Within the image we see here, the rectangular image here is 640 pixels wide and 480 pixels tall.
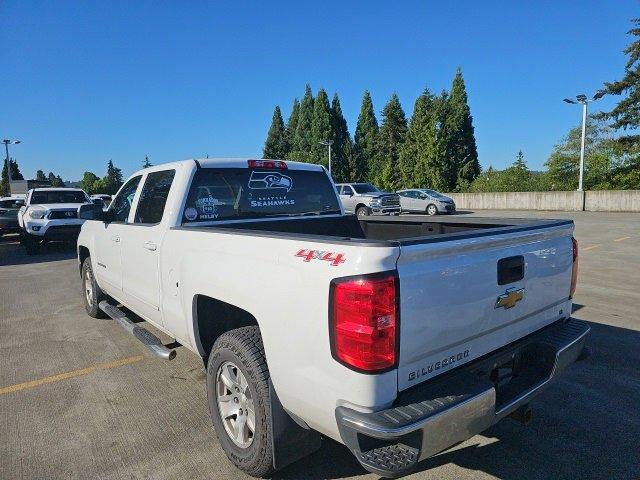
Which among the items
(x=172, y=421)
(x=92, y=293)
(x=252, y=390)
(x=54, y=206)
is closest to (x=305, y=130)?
(x=54, y=206)

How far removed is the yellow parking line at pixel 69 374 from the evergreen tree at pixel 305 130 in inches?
2250

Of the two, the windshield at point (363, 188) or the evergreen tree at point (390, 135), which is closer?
the windshield at point (363, 188)

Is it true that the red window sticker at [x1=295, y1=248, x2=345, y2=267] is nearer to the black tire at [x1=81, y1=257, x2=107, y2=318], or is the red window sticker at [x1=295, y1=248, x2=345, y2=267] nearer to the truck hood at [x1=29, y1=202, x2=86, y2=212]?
the black tire at [x1=81, y1=257, x2=107, y2=318]

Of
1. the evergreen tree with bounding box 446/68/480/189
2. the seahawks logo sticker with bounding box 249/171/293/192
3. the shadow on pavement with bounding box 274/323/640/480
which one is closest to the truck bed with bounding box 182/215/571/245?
the seahawks logo sticker with bounding box 249/171/293/192

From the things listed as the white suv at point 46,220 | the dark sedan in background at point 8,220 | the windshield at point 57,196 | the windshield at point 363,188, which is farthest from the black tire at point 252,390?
the windshield at point 363,188

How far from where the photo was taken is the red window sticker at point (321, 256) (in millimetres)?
1941

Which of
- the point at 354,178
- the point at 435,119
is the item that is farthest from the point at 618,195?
the point at 354,178

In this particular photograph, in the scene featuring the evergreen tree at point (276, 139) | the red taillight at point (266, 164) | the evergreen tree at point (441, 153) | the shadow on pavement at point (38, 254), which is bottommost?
the shadow on pavement at point (38, 254)

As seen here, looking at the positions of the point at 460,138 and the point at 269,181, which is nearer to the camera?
the point at 269,181

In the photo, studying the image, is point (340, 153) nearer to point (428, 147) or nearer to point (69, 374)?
point (428, 147)

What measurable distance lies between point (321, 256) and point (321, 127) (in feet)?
195

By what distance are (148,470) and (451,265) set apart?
2.23 metres

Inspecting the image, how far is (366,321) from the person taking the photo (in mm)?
1874

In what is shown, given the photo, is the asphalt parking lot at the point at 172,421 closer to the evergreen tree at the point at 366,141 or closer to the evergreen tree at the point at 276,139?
the evergreen tree at the point at 366,141
